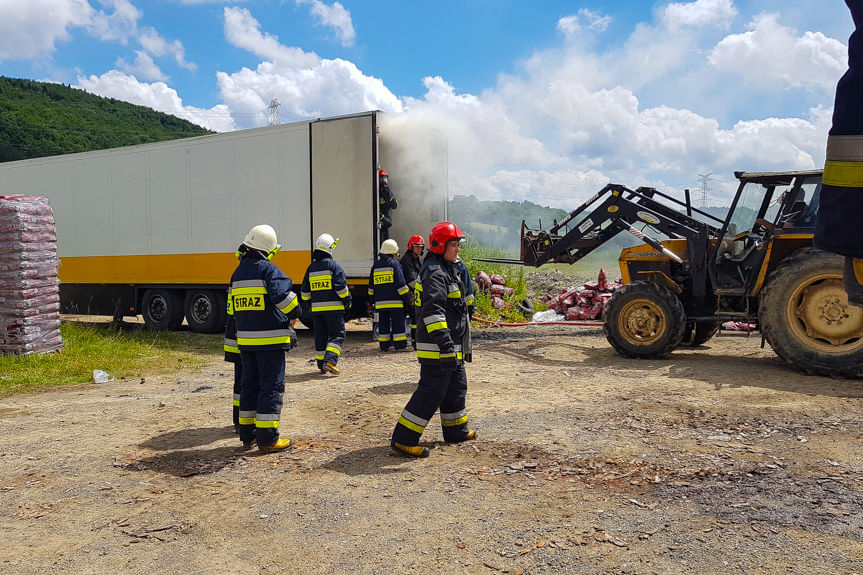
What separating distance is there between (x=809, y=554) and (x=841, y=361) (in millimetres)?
5151

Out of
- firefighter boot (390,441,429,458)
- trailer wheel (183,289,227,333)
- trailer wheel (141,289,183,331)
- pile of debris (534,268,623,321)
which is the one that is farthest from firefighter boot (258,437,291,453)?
pile of debris (534,268,623,321)

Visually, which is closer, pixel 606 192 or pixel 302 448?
pixel 302 448

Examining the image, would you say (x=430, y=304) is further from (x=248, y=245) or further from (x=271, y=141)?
(x=271, y=141)

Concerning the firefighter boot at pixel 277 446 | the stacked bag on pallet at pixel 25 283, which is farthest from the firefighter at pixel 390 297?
the firefighter boot at pixel 277 446

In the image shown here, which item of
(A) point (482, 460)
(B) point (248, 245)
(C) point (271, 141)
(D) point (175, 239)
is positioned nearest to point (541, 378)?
(A) point (482, 460)

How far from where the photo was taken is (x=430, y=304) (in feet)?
16.6

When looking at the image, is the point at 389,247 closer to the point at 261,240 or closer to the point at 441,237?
the point at 261,240

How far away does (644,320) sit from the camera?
931 cm

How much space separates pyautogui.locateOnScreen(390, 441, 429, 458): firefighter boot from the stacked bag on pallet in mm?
7436

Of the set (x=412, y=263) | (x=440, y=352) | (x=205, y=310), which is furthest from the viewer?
(x=205, y=310)

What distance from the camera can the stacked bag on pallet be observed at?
9.76 m

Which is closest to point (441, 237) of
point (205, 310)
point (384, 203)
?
point (384, 203)

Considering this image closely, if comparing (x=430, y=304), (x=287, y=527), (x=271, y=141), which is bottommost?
(x=287, y=527)

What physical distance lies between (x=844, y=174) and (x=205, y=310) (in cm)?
1286
